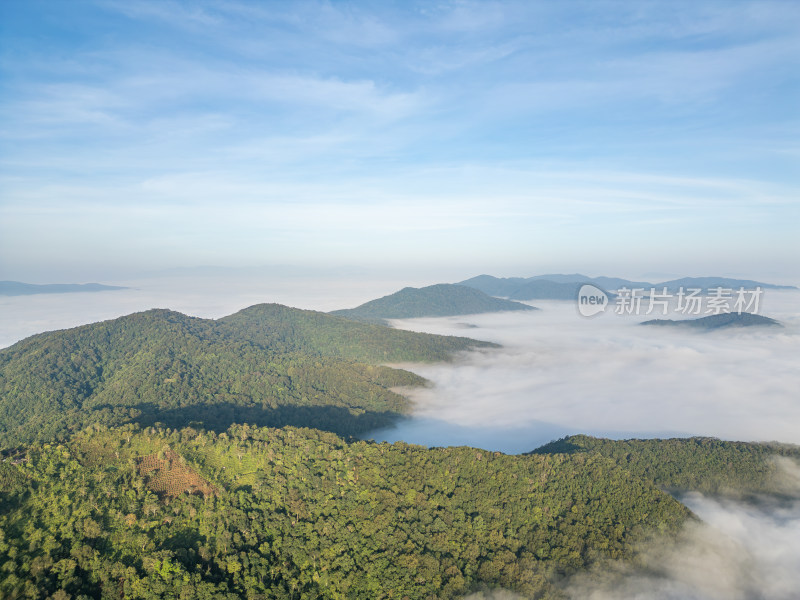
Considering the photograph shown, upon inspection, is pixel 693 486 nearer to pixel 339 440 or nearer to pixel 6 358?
pixel 339 440

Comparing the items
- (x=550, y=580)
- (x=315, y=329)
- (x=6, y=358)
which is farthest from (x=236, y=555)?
(x=315, y=329)

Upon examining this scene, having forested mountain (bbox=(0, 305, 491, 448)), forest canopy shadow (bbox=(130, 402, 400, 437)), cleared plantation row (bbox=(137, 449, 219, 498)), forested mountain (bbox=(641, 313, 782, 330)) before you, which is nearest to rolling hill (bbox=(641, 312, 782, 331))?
forested mountain (bbox=(641, 313, 782, 330))

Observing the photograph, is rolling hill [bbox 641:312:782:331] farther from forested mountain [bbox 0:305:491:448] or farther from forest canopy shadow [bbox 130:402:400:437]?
forest canopy shadow [bbox 130:402:400:437]

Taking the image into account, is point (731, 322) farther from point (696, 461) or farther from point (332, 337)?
point (332, 337)

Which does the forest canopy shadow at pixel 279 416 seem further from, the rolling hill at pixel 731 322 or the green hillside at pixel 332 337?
the rolling hill at pixel 731 322

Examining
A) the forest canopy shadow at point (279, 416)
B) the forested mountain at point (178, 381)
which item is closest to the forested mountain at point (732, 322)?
the forested mountain at point (178, 381)

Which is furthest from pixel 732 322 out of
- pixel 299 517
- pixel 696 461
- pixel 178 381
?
pixel 299 517
